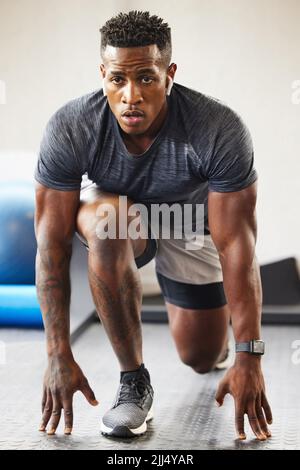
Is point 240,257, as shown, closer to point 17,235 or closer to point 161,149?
point 161,149

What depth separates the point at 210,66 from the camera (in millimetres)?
3896

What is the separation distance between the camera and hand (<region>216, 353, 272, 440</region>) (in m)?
1.98

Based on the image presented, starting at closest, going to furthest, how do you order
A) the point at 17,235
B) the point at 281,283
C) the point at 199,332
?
the point at 199,332, the point at 17,235, the point at 281,283

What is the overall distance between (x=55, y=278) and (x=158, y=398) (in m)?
0.66

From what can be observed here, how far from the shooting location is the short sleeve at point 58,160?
2.13 m

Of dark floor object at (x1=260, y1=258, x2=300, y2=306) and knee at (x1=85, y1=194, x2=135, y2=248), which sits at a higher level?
knee at (x1=85, y1=194, x2=135, y2=248)

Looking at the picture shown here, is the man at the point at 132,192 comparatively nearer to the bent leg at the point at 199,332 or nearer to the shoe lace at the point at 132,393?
the shoe lace at the point at 132,393

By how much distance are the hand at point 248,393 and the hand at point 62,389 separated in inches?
13.4

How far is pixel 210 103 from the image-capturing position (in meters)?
2.16

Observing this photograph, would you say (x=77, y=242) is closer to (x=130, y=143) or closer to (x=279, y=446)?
(x=130, y=143)

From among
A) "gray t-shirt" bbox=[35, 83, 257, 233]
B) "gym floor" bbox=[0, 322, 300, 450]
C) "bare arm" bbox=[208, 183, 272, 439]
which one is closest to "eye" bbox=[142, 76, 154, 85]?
"gray t-shirt" bbox=[35, 83, 257, 233]

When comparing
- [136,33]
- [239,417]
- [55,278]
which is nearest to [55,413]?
[55,278]

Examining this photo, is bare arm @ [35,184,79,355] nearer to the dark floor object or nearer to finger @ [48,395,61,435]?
finger @ [48,395,61,435]

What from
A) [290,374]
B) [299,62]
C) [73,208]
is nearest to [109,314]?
[73,208]
